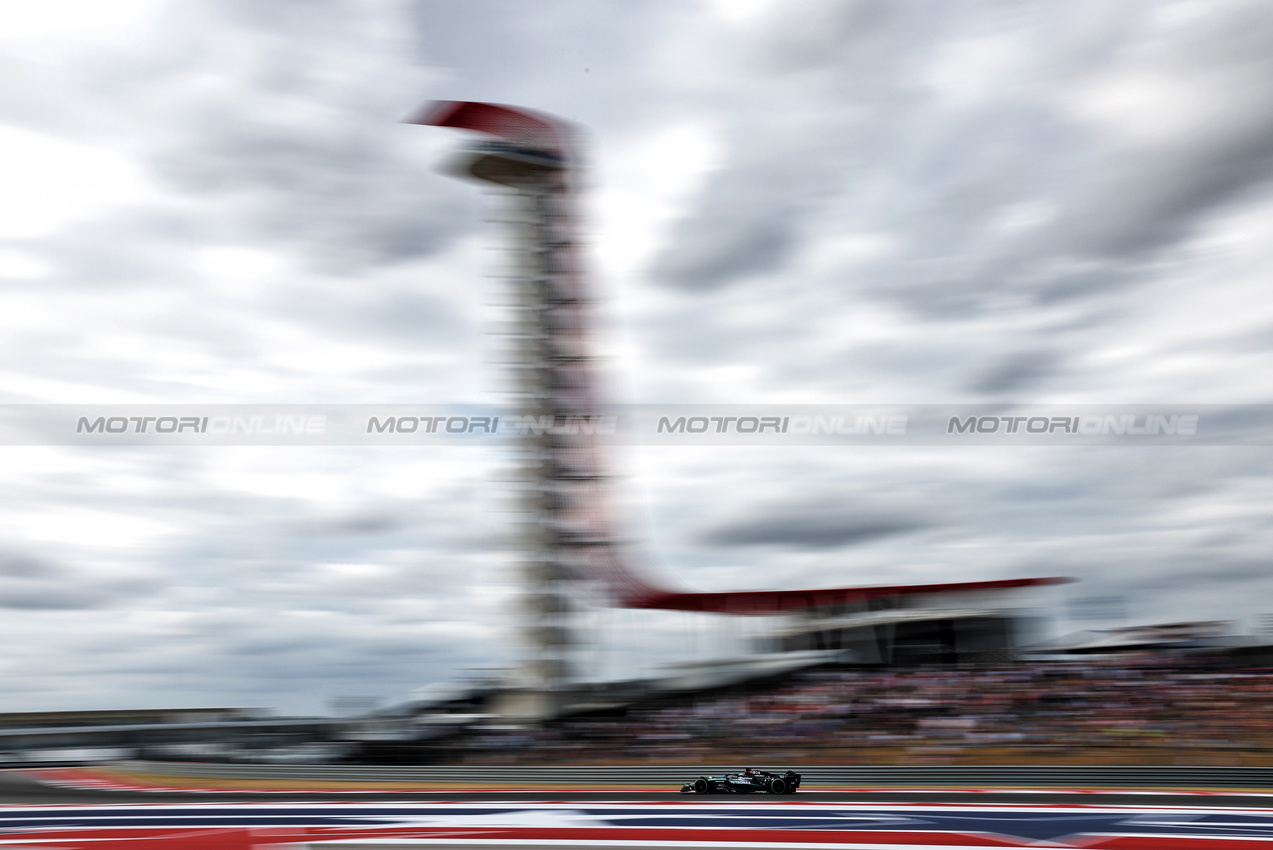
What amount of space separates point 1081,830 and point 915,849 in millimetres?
3133

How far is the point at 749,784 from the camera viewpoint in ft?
62.2

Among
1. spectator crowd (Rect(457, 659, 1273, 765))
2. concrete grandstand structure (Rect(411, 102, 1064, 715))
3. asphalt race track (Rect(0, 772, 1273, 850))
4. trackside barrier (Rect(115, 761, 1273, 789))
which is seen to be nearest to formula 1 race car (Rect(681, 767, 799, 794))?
asphalt race track (Rect(0, 772, 1273, 850))

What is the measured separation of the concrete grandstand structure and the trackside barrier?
11.2 m

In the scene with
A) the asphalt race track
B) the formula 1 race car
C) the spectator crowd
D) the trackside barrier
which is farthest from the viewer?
the spectator crowd

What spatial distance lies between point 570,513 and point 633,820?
72.0 feet

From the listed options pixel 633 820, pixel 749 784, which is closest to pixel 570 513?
pixel 749 784

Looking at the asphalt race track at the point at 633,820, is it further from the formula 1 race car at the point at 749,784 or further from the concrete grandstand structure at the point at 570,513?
the concrete grandstand structure at the point at 570,513

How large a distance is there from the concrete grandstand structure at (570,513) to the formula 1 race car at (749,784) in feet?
58.1

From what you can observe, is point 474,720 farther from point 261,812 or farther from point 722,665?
point 261,812

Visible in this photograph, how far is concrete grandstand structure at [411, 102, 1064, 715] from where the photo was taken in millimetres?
37438

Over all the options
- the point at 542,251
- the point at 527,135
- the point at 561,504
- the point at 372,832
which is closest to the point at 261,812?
the point at 372,832

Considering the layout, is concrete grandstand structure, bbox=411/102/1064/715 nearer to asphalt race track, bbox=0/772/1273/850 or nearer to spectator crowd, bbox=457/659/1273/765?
spectator crowd, bbox=457/659/1273/765

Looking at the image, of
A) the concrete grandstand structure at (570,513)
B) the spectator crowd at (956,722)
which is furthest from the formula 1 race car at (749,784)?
the concrete grandstand structure at (570,513)

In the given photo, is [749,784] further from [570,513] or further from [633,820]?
[570,513]
